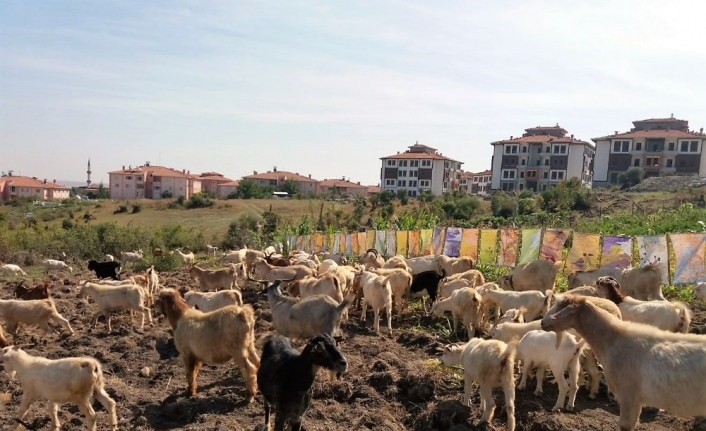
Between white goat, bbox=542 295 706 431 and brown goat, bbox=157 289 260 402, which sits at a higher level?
white goat, bbox=542 295 706 431

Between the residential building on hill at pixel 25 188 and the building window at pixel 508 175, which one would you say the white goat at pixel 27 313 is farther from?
the residential building on hill at pixel 25 188

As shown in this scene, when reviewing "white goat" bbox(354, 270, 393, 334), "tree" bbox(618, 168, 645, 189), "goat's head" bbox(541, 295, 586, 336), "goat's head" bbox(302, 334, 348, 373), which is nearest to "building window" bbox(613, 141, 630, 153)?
"tree" bbox(618, 168, 645, 189)

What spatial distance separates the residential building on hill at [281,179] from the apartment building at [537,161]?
39.6 metres

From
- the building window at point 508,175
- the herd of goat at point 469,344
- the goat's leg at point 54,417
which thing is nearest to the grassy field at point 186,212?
the building window at point 508,175

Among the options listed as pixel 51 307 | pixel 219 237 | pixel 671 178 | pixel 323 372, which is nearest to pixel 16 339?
pixel 51 307

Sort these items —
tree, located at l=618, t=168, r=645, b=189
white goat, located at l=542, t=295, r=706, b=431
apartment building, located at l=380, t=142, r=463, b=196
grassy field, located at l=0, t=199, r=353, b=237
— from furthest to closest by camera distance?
1. apartment building, located at l=380, t=142, r=463, b=196
2. tree, located at l=618, t=168, r=645, b=189
3. grassy field, located at l=0, t=199, r=353, b=237
4. white goat, located at l=542, t=295, r=706, b=431

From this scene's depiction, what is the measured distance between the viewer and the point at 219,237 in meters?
41.5

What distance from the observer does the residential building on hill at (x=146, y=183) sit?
10025 centimetres

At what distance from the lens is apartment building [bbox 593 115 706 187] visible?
70875 millimetres

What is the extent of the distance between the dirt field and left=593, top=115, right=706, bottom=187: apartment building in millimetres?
71543

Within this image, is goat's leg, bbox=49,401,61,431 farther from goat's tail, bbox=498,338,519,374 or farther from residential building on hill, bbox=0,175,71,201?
residential building on hill, bbox=0,175,71,201

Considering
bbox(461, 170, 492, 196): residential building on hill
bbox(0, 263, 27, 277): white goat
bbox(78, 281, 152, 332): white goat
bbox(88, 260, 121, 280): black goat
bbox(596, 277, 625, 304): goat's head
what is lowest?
bbox(0, 263, 27, 277): white goat

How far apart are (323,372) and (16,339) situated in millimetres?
6888

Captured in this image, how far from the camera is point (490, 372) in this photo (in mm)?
6820
